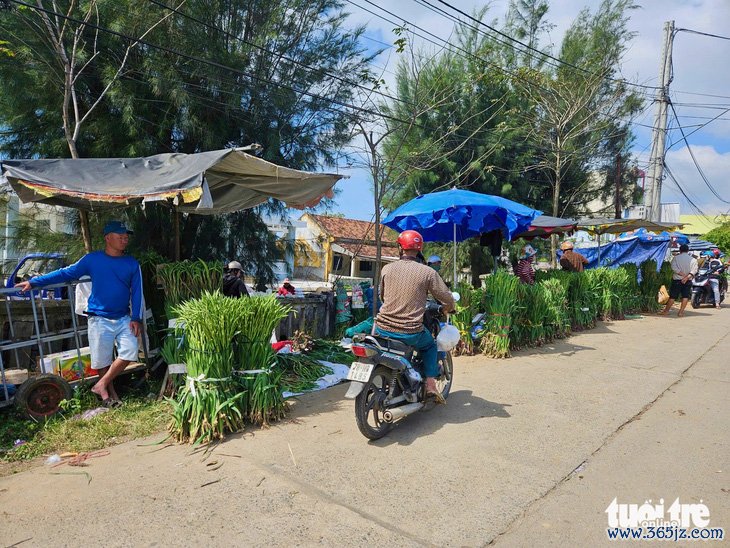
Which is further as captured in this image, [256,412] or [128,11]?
[128,11]

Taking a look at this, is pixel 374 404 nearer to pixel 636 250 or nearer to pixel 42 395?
pixel 42 395

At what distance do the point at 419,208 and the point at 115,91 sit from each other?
219 inches

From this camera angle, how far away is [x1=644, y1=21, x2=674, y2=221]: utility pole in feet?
55.1

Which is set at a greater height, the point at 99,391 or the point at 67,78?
the point at 67,78

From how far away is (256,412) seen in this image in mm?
4371

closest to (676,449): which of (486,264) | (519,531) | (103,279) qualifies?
(519,531)

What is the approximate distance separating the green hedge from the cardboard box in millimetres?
4908

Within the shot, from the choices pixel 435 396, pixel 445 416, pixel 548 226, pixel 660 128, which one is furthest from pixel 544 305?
pixel 660 128

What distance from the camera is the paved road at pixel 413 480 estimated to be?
113 inches

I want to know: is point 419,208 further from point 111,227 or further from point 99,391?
point 99,391

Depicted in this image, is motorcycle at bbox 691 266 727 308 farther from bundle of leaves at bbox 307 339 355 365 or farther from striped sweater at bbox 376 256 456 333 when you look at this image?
striped sweater at bbox 376 256 456 333

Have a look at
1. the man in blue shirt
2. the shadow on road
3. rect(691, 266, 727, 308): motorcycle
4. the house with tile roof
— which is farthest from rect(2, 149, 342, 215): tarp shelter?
the house with tile roof

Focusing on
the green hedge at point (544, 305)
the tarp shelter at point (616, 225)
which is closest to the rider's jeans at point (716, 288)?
the tarp shelter at point (616, 225)

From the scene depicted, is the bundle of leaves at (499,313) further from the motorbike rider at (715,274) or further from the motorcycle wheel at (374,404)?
the motorbike rider at (715,274)
